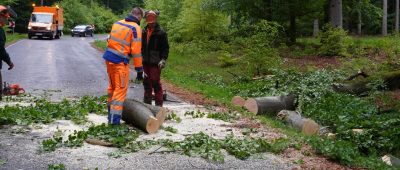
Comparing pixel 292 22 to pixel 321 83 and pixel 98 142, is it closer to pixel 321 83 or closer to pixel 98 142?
pixel 321 83

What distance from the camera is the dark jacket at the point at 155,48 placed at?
32.5 ft

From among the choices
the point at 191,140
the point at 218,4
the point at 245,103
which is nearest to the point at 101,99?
the point at 245,103

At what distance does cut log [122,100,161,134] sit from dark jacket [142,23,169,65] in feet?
5.23

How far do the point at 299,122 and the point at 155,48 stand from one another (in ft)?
10.6

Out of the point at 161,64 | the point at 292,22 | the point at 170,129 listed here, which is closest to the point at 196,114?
the point at 161,64

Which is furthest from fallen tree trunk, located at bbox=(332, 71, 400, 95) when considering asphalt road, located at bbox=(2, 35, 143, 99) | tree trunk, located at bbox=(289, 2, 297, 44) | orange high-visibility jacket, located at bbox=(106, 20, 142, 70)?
tree trunk, located at bbox=(289, 2, 297, 44)

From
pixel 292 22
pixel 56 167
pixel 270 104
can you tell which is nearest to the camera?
pixel 56 167

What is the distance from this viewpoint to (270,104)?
37.3 ft

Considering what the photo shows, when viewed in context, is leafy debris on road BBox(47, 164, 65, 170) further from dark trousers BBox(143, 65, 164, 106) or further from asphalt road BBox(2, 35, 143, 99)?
asphalt road BBox(2, 35, 143, 99)

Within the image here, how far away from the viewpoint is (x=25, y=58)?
76.0 ft

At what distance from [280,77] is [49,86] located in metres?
6.76

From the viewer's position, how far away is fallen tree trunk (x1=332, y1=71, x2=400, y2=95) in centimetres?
1323

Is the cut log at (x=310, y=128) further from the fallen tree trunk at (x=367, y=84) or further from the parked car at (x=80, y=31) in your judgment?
the parked car at (x=80, y=31)

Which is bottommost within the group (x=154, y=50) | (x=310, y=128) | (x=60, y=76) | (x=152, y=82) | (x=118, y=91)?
(x=310, y=128)
